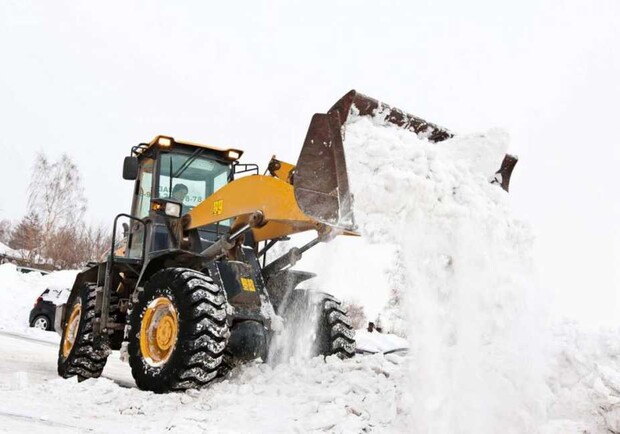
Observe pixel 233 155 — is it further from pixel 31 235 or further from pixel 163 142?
pixel 31 235

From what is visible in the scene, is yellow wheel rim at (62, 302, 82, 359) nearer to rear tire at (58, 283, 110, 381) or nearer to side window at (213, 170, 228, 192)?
rear tire at (58, 283, 110, 381)

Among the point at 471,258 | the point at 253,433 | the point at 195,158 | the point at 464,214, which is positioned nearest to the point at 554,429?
the point at 471,258

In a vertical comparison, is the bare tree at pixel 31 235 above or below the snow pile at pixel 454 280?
above

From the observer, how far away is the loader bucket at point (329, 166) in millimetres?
4340

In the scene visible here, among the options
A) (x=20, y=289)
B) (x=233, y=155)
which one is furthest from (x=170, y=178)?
(x=20, y=289)

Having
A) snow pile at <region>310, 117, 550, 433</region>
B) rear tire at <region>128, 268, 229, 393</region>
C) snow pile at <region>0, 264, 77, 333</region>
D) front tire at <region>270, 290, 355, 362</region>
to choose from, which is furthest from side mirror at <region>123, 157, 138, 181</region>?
snow pile at <region>0, 264, 77, 333</region>

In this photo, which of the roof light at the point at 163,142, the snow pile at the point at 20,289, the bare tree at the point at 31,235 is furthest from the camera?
the bare tree at the point at 31,235

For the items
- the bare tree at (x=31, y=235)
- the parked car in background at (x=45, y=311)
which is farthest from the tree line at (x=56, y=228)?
the parked car in background at (x=45, y=311)

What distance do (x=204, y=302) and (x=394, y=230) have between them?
70.0 inches

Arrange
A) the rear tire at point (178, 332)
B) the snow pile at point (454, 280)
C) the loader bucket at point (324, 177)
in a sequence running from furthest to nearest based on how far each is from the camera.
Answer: the rear tire at point (178, 332) → the loader bucket at point (324, 177) → the snow pile at point (454, 280)

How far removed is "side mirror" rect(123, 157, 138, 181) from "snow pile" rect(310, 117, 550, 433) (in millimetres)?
3133

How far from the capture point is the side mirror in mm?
6766

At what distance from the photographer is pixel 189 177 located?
7.14 metres

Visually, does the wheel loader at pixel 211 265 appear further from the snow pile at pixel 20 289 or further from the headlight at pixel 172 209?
the snow pile at pixel 20 289
